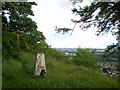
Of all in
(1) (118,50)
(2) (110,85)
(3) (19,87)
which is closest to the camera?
(3) (19,87)

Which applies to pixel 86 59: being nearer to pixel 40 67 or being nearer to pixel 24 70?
pixel 40 67

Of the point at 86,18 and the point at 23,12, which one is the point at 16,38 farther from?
the point at 86,18

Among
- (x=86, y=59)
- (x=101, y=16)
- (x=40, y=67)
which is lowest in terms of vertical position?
(x=86, y=59)

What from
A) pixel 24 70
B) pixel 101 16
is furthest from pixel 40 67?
pixel 101 16

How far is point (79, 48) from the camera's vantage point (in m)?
8.74

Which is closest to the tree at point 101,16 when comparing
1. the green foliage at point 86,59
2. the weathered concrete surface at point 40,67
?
the weathered concrete surface at point 40,67

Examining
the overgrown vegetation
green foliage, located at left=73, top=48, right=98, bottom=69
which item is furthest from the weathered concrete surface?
green foliage, located at left=73, top=48, right=98, bottom=69

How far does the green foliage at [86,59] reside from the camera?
7.70 metres

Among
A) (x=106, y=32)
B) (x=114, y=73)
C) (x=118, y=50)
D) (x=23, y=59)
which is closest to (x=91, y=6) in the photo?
(x=106, y=32)

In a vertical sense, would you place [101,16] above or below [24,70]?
above

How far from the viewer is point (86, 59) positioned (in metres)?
7.88

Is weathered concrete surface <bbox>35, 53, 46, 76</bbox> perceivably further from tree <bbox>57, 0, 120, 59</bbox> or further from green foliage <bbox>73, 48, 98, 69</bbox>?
green foliage <bbox>73, 48, 98, 69</bbox>

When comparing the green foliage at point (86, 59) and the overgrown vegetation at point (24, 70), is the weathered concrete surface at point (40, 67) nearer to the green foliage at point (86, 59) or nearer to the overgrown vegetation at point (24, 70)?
the overgrown vegetation at point (24, 70)

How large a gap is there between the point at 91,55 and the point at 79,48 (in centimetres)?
115
